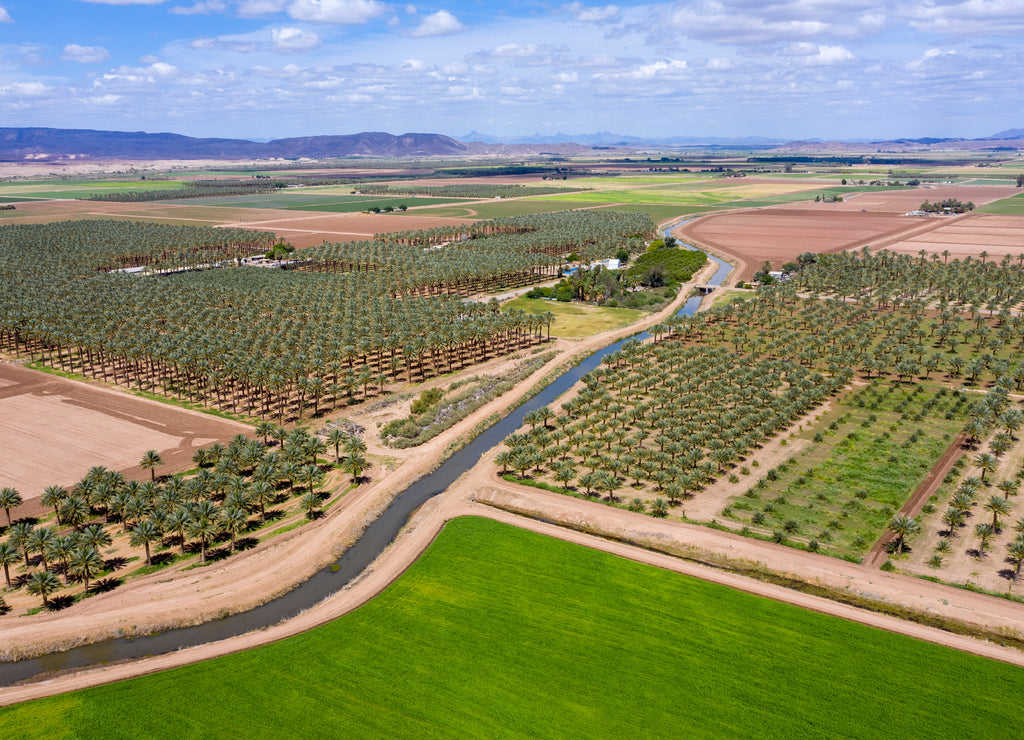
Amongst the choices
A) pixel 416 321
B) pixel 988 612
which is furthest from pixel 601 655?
pixel 416 321

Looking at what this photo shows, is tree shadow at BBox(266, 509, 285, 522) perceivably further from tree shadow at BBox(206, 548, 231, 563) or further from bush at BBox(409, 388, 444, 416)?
bush at BBox(409, 388, 444, 416)

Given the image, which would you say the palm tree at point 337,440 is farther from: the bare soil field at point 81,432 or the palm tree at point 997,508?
the palm tree at point 997,508

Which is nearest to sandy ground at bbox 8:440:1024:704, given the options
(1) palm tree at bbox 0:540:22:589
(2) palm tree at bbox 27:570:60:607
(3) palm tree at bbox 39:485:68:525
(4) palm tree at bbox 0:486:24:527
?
(2) palm tree at bbox 27:570:60:607

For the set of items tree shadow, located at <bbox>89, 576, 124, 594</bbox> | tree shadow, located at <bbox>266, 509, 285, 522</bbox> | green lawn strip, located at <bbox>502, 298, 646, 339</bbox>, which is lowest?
tree shadow, located at <bbox>89, 576, 124, 594</bbox>

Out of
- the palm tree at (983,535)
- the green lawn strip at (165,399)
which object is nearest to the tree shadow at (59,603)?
the green lawn strip at (165,399)

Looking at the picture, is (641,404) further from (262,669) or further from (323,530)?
(262,669)

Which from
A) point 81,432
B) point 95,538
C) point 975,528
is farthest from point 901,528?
point 81,432
